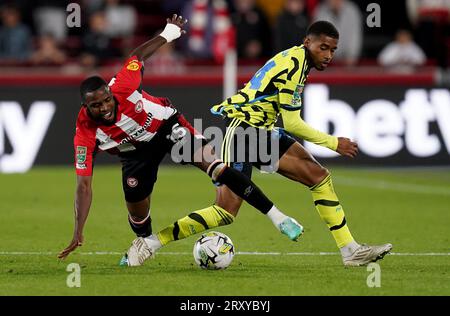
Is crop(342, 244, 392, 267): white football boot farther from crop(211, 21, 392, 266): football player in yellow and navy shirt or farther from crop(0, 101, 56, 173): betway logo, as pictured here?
crop(0, 101, 56, 173): betway logo

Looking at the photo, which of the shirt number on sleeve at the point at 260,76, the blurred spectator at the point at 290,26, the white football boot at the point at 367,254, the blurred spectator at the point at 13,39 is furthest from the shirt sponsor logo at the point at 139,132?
the blurred spectator at the point at 13,39

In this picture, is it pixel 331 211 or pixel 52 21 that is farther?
pixel 52 21

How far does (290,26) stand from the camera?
20.1 m

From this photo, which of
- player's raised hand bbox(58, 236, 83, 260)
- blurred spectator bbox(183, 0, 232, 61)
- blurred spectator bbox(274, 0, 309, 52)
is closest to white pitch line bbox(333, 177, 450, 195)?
blurred spectator bbox(274, 0, 309, 52)

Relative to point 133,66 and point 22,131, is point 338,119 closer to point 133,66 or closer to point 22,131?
point 22,131

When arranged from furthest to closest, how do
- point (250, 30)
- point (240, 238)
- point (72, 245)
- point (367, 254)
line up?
point (250, 30)
point (240, 238)
point (367, 254)
point (72, 245)

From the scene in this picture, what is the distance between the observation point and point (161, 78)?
1942cm

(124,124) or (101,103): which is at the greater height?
(101,103)

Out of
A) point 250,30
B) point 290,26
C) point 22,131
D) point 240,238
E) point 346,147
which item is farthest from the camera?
point 250,30

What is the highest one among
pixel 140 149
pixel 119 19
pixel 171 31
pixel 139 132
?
pixel 171 31

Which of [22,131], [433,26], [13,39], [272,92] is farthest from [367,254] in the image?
[433,26]

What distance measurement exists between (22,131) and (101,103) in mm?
9695
